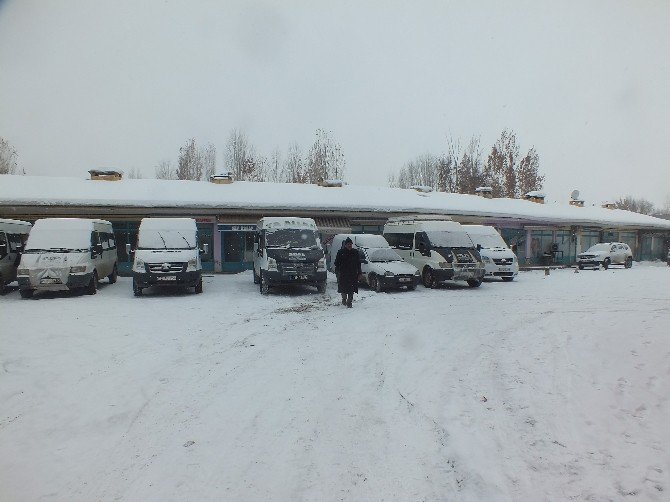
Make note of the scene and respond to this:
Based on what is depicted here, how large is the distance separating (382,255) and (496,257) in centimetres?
527

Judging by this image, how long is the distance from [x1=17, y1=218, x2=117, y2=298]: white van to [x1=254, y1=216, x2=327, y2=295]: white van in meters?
5.06

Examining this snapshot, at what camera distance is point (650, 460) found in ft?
11.8

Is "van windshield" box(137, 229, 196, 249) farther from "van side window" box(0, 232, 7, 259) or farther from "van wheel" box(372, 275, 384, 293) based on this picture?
"van wheel" box(372, 275, 384, 293)

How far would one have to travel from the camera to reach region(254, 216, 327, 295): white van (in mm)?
12312

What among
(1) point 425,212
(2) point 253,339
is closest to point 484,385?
(2) point 253,339

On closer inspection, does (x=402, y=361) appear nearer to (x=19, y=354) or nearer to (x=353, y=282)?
(x=353, y=282)

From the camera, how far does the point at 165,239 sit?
42.0 ft

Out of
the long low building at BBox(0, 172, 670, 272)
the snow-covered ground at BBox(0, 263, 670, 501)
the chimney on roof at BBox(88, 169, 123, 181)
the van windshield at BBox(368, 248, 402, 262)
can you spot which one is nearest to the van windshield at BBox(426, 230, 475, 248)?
the van windshield at BBox(368, 248, 402, 262)

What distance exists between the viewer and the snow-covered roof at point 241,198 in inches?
701

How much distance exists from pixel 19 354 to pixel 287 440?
199 inches

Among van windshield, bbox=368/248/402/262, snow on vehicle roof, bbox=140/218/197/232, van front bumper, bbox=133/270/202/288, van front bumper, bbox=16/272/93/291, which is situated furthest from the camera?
van windshield, bbox=368/248/402/262

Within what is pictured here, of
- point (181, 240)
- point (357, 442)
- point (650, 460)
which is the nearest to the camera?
point (650, 460)

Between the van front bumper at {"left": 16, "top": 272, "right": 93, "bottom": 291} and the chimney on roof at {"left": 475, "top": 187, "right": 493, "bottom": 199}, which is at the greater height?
the chimney on roof at {"left": 475, "top": 187, "right": 493, "bottom": 199}

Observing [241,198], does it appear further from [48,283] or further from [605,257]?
[605,257]
